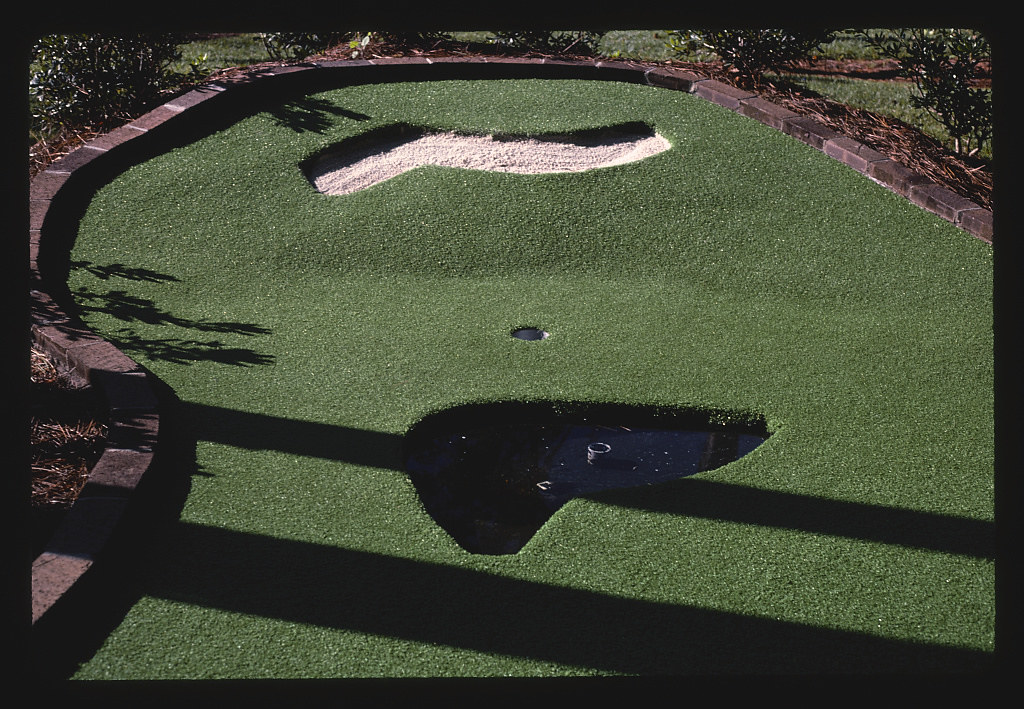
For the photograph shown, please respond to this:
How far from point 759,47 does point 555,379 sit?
5.35 m

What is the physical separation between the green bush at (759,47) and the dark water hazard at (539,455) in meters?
5.22

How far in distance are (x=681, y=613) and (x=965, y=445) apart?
1.79 m

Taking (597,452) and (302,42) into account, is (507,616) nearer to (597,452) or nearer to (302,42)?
(597,452)

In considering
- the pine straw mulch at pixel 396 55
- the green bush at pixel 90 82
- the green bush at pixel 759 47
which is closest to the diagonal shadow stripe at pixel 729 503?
the pine straw mulch at pixel 396 55

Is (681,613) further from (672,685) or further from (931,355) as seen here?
(931,355)

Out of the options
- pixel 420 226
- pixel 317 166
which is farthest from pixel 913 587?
pixel 317 166

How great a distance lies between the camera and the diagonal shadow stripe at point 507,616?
289 centimetres

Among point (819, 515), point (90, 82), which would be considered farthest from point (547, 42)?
point (819, 515)

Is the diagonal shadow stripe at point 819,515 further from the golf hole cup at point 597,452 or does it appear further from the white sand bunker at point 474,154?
the white sand bunker at point 474,154

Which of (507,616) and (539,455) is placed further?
(539,455)

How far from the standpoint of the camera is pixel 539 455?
416 cm

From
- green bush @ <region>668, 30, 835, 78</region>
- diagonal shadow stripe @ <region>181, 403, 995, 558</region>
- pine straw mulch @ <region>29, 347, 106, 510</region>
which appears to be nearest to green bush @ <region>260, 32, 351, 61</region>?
green bush @ <region>668, 30, 835, 78</region>

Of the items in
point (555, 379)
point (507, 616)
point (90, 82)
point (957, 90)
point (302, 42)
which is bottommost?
point (507, 616)

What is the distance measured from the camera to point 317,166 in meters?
6.80
